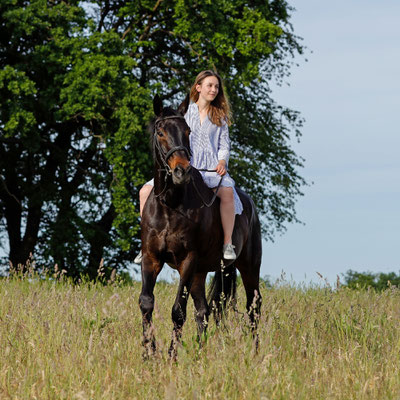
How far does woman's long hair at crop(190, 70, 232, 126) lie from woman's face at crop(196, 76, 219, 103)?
0.26 feet

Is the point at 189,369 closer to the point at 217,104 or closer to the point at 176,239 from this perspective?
the point at 176,239

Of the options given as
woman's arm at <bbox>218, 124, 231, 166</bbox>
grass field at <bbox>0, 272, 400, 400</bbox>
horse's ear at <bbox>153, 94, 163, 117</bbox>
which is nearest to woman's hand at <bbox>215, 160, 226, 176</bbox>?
woman's arm at <bbox>218, 124, 231, 166</bbox>

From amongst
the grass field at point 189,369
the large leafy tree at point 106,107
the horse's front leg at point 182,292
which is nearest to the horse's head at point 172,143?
the horse's front leg at point 182,292

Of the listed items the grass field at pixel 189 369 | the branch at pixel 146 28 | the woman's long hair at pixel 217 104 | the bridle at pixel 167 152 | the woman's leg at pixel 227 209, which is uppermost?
the branch at pixel 146 28

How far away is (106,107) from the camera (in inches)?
774

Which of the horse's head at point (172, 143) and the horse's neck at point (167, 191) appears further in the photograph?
the horse's neck at point (167, 191)

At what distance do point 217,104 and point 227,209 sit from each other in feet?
4.09

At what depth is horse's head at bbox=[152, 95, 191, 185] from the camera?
5562mm

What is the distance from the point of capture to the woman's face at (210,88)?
268 inches

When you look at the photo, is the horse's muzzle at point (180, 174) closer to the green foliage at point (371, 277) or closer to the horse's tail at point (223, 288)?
→ the horse's tail at point (223, 288)

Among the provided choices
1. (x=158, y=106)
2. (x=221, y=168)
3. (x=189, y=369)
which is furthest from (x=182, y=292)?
(x=158, y=106)

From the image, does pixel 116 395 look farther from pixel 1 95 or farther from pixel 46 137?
pixel 46 137

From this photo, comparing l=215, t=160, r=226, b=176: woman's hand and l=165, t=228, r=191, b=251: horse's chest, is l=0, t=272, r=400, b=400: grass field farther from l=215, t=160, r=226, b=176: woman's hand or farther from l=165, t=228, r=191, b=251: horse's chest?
l=215, t=160, r=226, b=176: woman's hand

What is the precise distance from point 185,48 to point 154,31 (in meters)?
1.33
